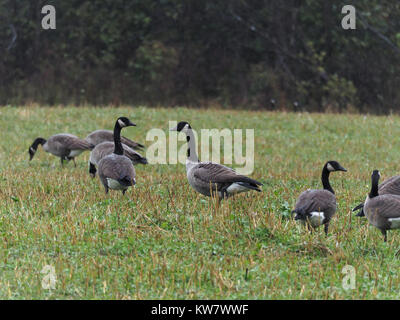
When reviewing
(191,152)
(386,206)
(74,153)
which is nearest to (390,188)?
(386,206)

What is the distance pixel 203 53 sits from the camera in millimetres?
43594

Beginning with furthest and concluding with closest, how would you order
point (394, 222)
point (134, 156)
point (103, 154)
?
point (134, 156) < point (103, 154) < point (394, 222)

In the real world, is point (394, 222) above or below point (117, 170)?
below

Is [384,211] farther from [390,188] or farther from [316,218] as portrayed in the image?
[390,188]

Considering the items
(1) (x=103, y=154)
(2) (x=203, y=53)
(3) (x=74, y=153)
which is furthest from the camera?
(2) (x=203, y=53)

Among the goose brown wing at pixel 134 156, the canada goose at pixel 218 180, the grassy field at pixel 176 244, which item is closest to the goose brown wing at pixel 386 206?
the grassy field at pixel 176 244

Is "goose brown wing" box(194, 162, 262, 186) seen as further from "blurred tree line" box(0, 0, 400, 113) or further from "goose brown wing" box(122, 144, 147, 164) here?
"blurred tree line" box(0, 0, 400, 113)

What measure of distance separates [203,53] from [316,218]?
3531 cm

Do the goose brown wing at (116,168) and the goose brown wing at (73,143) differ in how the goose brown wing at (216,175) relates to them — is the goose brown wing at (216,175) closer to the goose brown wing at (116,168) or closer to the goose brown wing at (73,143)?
the goose brown wing at (116,168)

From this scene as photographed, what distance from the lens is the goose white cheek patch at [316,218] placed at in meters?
9.23

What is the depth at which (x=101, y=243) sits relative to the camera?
9.05 m

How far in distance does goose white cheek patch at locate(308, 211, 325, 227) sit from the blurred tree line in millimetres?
30777
